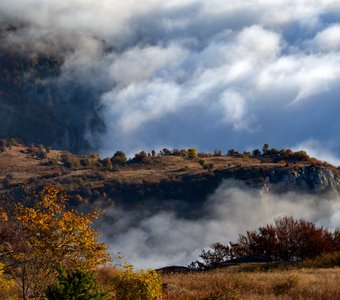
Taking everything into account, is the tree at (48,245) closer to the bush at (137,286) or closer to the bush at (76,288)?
the bush at (137,286)

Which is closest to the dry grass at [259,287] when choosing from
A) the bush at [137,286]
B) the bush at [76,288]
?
the bush at [137,286]

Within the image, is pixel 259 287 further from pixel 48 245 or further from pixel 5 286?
pixel 5 286

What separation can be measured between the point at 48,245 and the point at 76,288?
17.5ft

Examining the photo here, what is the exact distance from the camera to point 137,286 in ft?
63.6

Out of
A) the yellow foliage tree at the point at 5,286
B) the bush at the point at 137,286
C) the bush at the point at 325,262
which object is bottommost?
the bush at the point at 137,286

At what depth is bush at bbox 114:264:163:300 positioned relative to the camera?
19297mm

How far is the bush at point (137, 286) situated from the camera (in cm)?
1930

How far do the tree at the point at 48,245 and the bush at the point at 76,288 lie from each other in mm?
4327

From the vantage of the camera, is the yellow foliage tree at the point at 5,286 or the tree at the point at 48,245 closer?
the tree at the point at 48,245

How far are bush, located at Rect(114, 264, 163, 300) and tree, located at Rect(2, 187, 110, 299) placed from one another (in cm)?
157

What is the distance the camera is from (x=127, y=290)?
19500mm

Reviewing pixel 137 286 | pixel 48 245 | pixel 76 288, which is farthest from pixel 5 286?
pixel 76 288

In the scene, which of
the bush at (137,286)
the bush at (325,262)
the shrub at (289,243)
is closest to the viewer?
the bush at (137,286)

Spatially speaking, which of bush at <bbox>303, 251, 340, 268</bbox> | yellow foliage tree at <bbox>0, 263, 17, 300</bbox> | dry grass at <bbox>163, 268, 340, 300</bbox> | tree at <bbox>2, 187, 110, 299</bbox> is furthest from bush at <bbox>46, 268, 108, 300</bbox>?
bush at <bbox>303, 251, 340, 268</bbox>
